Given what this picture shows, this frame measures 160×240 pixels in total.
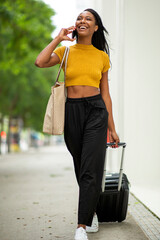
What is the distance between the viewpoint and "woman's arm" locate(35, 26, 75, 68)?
3.50m

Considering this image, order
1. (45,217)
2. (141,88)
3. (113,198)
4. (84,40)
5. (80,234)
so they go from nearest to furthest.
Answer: (80,234) → (84,40) → (113,198) → (45,217) → (141,88)

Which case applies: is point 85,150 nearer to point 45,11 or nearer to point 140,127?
point 140,127

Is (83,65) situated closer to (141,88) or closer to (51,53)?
(51,53)

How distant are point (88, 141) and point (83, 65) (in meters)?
0.68

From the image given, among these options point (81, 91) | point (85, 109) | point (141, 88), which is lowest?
point (141, 88)

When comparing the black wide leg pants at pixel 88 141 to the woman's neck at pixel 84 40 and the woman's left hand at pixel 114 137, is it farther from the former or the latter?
the woman's neck at pixel 84 40

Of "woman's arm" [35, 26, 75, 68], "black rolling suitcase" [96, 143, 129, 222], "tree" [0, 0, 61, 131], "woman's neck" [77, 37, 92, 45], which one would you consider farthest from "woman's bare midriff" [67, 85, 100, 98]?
"tree" [0, 0, 61, 131]

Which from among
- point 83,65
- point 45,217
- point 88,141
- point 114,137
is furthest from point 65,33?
point 45,217

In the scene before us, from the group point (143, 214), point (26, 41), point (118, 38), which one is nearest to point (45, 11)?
point (26, 41)

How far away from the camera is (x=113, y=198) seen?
4.11 meters

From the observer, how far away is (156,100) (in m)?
8.07

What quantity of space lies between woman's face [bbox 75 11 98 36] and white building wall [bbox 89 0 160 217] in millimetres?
Result: 4472

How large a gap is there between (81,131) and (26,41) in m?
11.2

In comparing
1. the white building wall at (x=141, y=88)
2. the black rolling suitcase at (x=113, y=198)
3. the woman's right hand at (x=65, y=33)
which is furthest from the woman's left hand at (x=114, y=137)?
the white building wall at (x=141, y=88)
